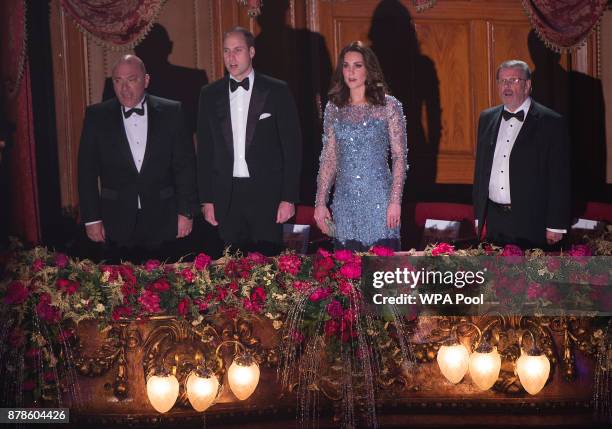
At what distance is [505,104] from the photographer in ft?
19.1

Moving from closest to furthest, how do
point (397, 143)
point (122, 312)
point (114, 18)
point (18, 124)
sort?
1. point (122, 312)
2. point (397, 143)
3. point (18, 124)
4. point (114, 18)

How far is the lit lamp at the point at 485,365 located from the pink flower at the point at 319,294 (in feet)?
2.19

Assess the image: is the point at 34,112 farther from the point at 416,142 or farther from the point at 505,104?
the point at 505,104

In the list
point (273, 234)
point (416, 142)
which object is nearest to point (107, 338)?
point (273, 234)

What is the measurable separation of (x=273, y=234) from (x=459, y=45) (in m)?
2.62

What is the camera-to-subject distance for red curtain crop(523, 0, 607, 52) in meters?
7.36

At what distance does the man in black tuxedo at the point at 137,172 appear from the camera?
5.96 metres

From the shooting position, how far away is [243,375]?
4344mm

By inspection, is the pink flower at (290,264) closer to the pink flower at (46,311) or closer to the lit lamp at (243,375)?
the lit lamp at (243,375)

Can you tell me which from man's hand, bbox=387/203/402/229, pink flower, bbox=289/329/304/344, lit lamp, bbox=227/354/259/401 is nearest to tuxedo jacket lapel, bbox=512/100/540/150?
man's hand, bbox=387/203/402/229

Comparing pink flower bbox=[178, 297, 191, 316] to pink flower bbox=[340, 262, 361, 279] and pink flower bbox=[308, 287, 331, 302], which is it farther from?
pink flower bbox=[340, 262, 361, 279]

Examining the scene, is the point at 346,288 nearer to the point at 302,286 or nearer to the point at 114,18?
the point at 302,286

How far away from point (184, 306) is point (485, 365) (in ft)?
4.17

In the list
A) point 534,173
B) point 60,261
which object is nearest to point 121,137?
point 60,261
